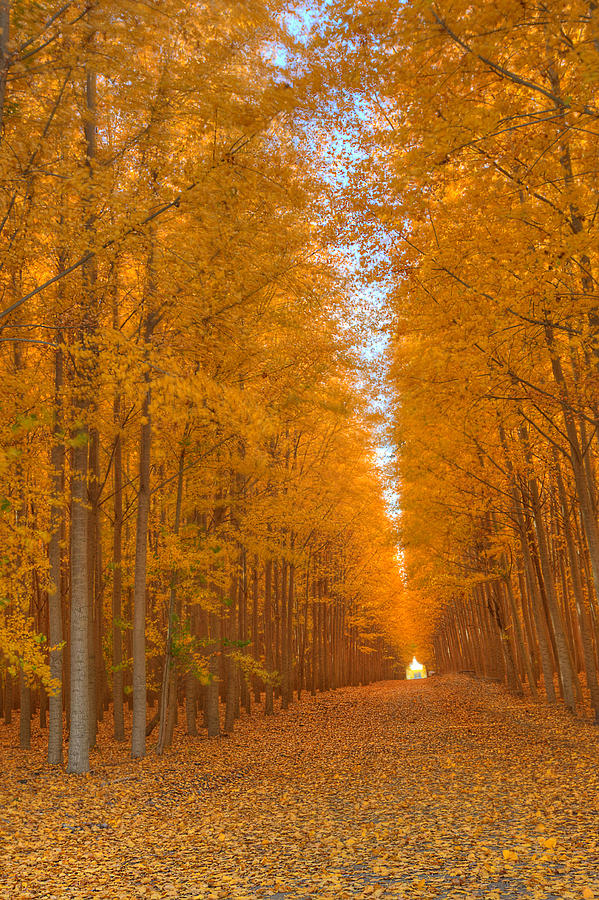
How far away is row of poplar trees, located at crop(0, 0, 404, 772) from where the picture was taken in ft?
22.5

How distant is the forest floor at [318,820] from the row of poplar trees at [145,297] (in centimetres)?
174

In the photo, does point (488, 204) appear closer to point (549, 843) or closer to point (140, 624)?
point (549, 843)

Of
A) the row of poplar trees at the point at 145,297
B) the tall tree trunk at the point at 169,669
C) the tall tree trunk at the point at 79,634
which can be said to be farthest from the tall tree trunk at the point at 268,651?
the tall tree trunk at the point at 79,634

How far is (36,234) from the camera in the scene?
8250mm

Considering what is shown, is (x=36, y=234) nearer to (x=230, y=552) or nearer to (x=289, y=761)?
(x=230, y=552)

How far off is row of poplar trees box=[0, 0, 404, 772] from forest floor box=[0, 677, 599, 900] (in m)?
1.74

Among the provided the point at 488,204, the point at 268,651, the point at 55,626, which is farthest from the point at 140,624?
the point at 488,204

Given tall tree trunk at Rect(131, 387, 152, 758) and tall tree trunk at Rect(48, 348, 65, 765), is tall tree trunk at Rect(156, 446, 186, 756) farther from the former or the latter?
tall tree trunk at Rect(48, 348, 65, 765)

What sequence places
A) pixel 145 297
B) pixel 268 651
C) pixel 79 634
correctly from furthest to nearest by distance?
1. pixel 268 651
2. pixel 79 634
3. pixel 145 297

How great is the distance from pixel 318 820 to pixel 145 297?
697 centimetres

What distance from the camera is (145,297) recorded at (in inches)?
351

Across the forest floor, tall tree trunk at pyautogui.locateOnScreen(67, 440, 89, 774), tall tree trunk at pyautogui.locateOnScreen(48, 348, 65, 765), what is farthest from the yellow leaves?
tall tree trunk at pyautogui.locateOnScreen(48, 348, 65, 765)

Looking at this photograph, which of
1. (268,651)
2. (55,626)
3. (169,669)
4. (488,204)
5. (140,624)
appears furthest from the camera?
(268,651)

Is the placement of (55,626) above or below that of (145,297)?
below
